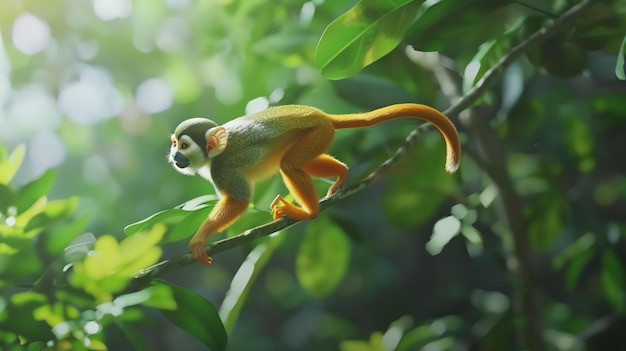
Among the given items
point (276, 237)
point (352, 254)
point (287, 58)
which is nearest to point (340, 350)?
point (352, 254)

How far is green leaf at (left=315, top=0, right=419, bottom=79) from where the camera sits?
82cm

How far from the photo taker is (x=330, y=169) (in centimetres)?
83

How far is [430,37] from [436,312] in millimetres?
517

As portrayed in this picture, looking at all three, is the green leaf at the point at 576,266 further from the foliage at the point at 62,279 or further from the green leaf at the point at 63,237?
the green leaf at the point at 63,237

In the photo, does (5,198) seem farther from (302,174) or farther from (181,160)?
(302,174)

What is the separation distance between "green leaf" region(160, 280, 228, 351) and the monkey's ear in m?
0.19

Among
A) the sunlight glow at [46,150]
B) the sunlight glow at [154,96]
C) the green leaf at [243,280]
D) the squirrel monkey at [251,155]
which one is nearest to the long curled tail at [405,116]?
the squirrel monkey at [251,155]

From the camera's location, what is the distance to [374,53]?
848 mm

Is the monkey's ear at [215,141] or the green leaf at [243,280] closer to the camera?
the monkey's ear at [215,141]

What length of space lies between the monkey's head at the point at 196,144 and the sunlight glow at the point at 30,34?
0.35 meters

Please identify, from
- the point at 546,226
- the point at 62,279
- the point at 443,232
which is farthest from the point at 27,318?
the point at 546,226

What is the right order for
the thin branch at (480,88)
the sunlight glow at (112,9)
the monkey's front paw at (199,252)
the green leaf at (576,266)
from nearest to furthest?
the monkey's front paw at (199,252), the thin branch at (480,88), the sunlight glow at (112,9), the green leaf at (576,266)

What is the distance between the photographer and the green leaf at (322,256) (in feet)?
3.29

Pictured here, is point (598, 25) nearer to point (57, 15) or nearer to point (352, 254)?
point (352, 254)
